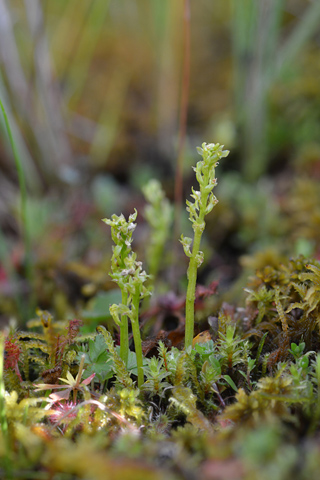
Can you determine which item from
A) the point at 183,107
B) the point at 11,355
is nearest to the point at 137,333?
the point at 11,355

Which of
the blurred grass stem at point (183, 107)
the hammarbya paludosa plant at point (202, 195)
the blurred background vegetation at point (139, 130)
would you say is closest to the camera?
the hammarbya paludosa plant at point (202, 195)

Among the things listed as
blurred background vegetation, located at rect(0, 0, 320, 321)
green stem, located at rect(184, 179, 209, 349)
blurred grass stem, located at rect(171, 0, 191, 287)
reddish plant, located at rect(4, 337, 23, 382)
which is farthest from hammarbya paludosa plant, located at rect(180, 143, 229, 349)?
blurred grass stem, located at rect(171, 0, 191, 287)

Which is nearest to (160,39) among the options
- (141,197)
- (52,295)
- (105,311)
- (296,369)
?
(141,197)

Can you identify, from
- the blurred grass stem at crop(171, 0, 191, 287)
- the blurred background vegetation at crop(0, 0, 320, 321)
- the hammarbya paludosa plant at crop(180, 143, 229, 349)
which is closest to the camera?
the hammarbya paludosa plant at crop(180, 143, 229, 349)

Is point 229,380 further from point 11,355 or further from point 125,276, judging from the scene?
point 11,355

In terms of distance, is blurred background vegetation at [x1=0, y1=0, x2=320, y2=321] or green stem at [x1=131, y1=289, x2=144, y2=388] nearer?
green stem at [x1=131, y1=289, x2=144, y2=388]

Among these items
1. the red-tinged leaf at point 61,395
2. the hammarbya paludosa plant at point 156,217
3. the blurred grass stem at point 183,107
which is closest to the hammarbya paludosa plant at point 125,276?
the red-tinged leaf at point 61,395

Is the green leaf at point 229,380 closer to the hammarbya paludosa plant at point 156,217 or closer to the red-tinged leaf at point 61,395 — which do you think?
the red-tinged leaf at point 61,395

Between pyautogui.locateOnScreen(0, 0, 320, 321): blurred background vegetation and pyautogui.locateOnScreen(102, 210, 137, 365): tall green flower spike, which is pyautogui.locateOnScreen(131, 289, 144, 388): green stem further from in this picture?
pyautogui.locateOnScreen(0, 0, 320, 321): blurred background vegetation
